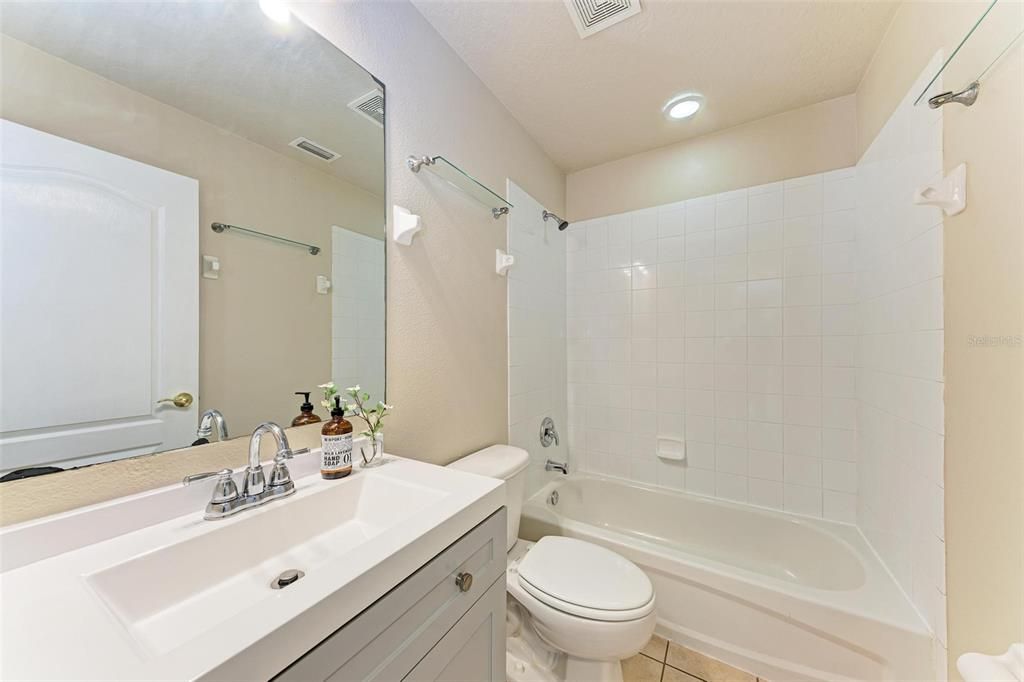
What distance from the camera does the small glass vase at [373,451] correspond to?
0.99 meters

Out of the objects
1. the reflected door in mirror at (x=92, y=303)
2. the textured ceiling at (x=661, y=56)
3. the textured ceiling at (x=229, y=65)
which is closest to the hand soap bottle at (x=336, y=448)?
the reflected door in mirror at (x=92, y=303)

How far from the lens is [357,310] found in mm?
1082

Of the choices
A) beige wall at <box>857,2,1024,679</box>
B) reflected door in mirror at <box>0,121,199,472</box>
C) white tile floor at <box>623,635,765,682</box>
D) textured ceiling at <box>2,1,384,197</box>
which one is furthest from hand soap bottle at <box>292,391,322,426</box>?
beige wall at <box>857,2,1024,679</box>

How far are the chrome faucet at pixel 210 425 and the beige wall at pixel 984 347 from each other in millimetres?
1718

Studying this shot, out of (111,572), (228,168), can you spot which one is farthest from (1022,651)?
(228,168)

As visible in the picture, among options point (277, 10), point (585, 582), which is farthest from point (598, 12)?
point (585, 582)

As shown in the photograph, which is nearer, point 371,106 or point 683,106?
point 371,106

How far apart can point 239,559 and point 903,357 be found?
6.46 feet

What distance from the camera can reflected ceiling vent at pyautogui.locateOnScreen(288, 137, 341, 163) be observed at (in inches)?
38.3

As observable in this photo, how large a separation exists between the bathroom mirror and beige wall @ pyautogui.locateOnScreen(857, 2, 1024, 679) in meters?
1.55

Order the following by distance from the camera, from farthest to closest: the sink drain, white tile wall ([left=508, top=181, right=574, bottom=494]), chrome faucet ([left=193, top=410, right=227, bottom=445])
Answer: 1. white tile wall ([left=508, top=181, right=574, bottom=494])
2. chrome faucet ([left=193, top=410, right=227, bottom=445])
3. the sink drain

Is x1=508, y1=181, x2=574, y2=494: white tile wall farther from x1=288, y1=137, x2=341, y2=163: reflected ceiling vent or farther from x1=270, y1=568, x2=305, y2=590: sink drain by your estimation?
x1=270, y1=568, x2=305, y2=590: sink drain

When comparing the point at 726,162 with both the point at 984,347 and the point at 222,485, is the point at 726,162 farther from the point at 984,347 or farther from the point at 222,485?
the point at 222,485

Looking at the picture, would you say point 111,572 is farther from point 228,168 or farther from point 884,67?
point 884,67
